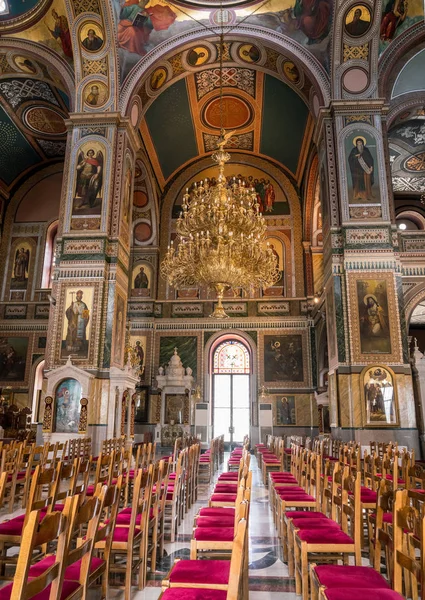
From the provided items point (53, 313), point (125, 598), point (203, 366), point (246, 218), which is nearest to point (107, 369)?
point (53, 313)

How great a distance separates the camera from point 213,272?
10.8 metres

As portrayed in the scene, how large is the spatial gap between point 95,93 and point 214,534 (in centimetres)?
1356

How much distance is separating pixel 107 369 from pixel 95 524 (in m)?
9.79

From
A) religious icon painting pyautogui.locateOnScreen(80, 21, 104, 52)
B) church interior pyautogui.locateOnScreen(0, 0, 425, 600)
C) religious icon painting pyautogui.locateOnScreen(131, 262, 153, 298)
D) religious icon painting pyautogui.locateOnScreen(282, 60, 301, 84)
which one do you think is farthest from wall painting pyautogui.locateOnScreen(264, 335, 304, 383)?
religious icon painting pyautogui.locateOnScreen(80, 21, 104, 52)

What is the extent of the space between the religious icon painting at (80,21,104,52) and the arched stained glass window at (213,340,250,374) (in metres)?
11.9

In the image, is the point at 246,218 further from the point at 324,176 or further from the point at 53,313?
the point at 53,313

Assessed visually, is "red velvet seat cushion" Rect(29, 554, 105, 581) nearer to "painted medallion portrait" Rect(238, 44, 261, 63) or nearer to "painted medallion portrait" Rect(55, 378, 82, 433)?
"painted medallion portrait" Rect(55, 378, 82, 433)

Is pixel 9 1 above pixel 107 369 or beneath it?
above

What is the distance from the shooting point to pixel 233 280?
1123 cm

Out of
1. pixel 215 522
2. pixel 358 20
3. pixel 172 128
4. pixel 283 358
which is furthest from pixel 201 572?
pixel 172 128

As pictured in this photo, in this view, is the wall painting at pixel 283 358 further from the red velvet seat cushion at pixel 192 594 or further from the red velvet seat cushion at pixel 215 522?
the red velvet seat cushion at pixel 192 594

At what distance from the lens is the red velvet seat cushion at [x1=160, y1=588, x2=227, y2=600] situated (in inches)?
84.9

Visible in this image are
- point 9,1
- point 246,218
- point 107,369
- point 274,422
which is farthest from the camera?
point 274,422

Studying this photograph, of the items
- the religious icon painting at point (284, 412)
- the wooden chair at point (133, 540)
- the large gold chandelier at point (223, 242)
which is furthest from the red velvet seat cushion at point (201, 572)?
the religious icon painting at point (284, 412)
